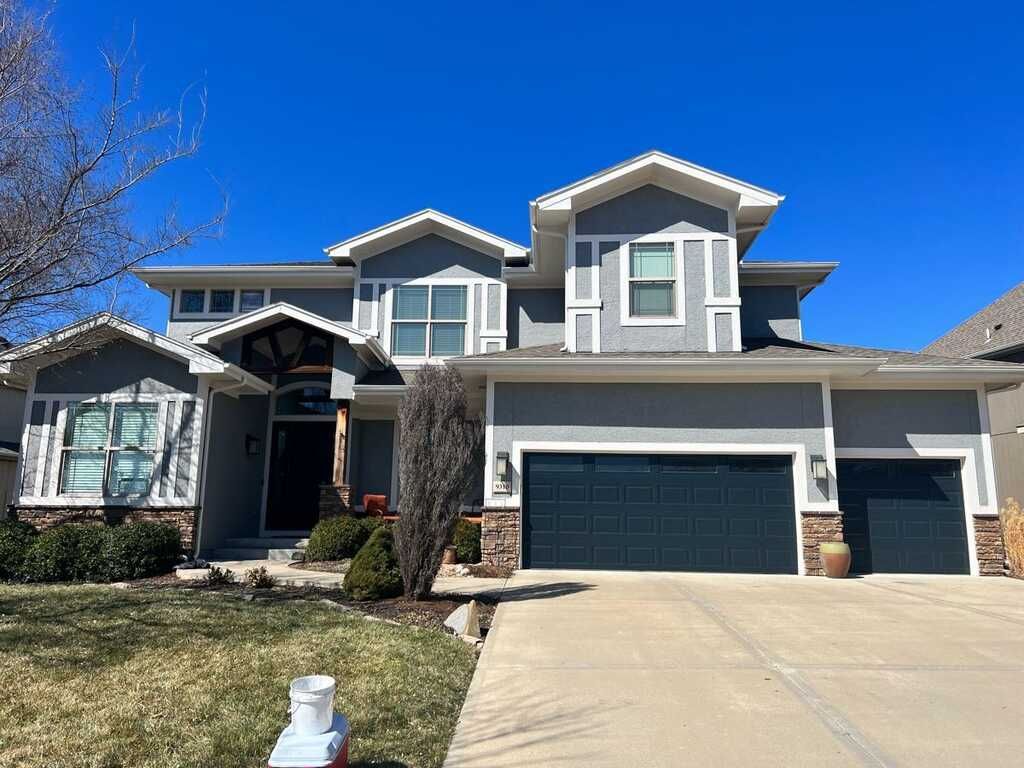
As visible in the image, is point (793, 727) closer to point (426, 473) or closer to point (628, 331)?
point (426, 473)

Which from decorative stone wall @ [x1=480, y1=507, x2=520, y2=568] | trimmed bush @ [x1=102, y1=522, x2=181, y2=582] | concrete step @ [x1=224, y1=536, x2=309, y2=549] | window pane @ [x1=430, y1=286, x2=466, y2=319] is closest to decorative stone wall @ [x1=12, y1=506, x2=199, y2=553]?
trimmed bush @ [x1=102, y1=522, x2=181, y2=582]

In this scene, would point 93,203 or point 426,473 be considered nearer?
point 426,473

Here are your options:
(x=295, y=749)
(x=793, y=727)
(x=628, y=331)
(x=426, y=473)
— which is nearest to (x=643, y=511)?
(x=628, y=331)

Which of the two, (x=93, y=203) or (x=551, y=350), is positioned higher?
(x=93, y=203)

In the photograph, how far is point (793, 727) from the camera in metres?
4.04

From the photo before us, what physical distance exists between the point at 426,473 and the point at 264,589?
2.83 metres

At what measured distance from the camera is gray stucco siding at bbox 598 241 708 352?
12.6 m

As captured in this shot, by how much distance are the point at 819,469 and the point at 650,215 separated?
18.7 feet

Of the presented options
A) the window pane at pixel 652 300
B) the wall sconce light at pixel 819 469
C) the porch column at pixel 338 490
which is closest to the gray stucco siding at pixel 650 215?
the window pane at pixel 652 300

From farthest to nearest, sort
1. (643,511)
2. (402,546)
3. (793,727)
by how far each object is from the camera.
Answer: (643,511) < (402,546) < (793,727)

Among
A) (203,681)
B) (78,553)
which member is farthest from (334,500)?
(203,681)

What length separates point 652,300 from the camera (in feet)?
42.2

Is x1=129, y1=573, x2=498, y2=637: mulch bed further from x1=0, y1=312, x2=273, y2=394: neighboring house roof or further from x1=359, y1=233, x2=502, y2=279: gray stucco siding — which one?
x1=359, y1=233, x2=502, y2=279: gray stucco siding

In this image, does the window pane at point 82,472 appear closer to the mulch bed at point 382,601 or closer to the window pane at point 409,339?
the mulch bed at point 382,601
